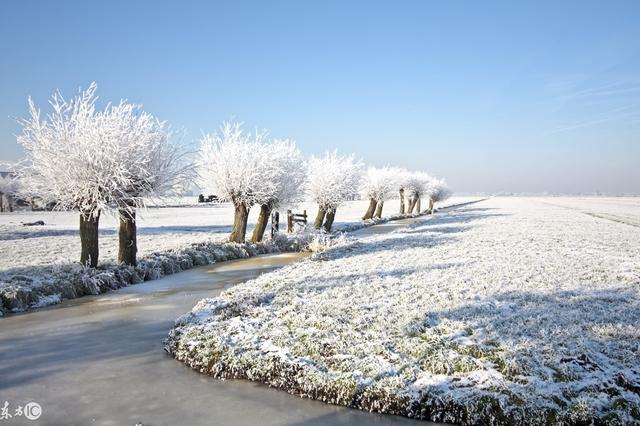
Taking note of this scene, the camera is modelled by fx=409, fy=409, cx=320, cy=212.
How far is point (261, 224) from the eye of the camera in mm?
26250

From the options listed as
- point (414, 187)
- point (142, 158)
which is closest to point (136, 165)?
point (142, 158)

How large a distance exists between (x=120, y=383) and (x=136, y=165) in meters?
10.7

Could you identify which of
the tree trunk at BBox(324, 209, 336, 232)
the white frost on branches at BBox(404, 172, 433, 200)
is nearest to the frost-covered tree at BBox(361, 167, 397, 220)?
the white frost on branches at BBox(404, 172, 433, 200)

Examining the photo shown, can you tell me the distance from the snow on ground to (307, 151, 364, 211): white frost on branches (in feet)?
72.5

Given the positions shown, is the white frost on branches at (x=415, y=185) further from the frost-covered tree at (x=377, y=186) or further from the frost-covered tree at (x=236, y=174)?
the frost-covered tree at (x=236, y=174)

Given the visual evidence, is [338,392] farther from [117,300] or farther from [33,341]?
[117,300]

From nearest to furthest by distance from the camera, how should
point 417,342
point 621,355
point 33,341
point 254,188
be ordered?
point 621,355 → point 417,342 → point 33,341 → point 254,188

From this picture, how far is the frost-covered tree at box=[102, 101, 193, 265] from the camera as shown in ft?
50.2

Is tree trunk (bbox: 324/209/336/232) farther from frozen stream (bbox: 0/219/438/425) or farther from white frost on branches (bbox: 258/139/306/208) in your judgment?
frozen stream (bbox: 0/219/438/425)

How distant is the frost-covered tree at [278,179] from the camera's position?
81.9 feet

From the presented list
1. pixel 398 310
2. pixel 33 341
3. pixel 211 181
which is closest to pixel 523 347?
pixel 398 310

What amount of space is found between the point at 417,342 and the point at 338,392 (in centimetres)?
193

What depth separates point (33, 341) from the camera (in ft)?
28.7

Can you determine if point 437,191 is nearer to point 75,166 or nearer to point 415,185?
point 415,185
